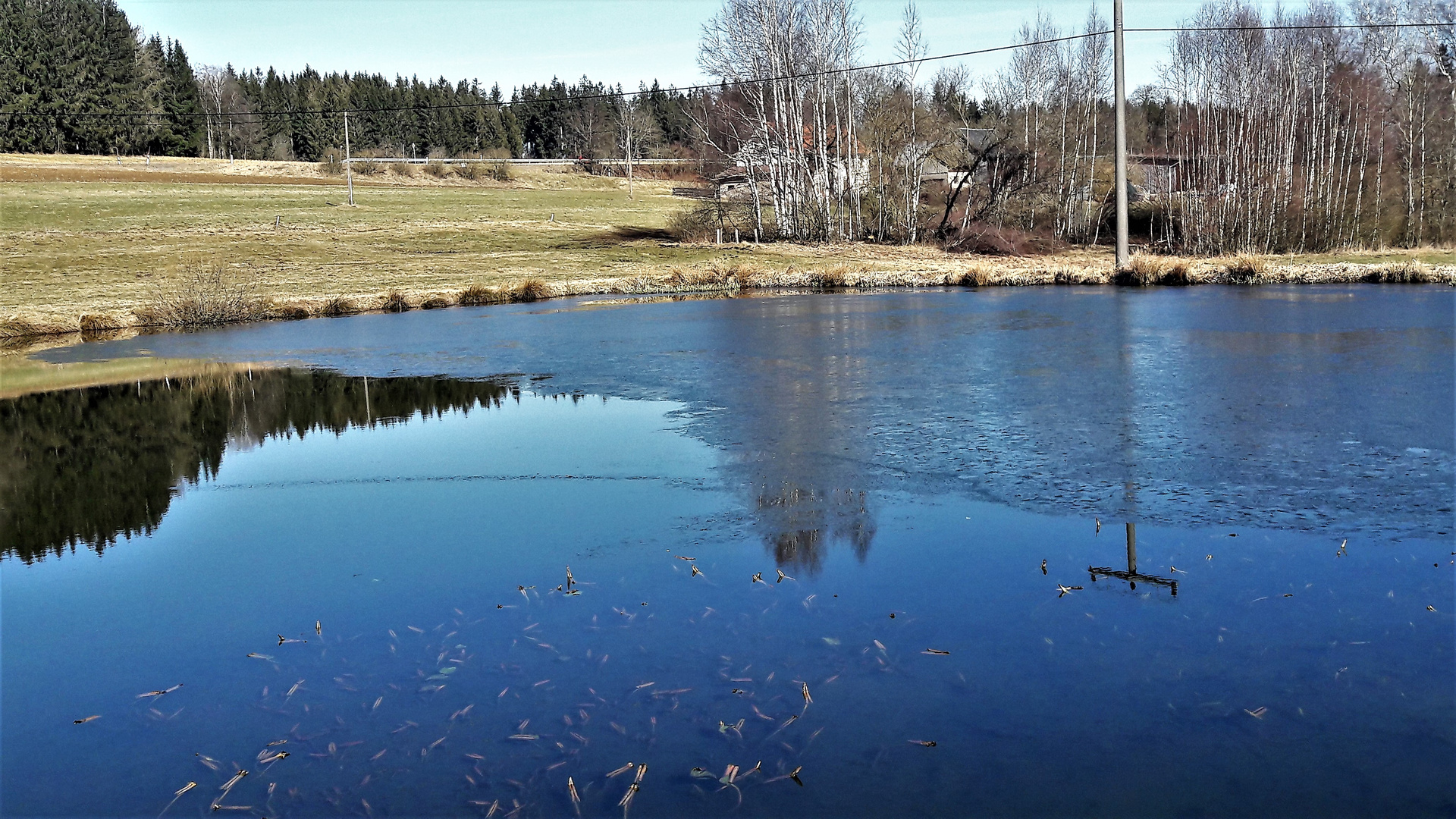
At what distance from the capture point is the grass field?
31.6m

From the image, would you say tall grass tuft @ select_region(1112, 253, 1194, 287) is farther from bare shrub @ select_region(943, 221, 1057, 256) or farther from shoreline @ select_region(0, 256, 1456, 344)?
bare shrub @ select_region(943, 221, 1057, 256)

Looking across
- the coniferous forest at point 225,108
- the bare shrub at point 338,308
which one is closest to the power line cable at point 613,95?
the coniferous forest at point 225,108

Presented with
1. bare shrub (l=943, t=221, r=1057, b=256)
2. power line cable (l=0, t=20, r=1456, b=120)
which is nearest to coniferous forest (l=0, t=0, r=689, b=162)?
power line cable (l=0, t=20, r=1456, b=120)

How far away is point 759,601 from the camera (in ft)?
21.4

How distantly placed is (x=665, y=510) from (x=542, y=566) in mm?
1451

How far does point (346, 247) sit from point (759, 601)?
4232cm

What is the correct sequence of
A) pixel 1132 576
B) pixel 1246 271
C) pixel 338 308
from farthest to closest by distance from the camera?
pixel 338 308 < pixel 1246 271 < pixel 1132 576

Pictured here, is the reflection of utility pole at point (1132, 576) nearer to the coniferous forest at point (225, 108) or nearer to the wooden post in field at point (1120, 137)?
the wooden post in field at point (1120, 137)

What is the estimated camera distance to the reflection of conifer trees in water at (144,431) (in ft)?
30.5

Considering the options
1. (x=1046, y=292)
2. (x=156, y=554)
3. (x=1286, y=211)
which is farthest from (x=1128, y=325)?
(x=1286, y=211)

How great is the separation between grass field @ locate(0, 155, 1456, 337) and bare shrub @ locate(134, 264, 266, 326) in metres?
0.99

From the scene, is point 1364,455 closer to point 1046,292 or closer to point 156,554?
point 156,554

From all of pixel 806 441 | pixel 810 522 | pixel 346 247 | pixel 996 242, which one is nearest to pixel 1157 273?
pixel 996 242

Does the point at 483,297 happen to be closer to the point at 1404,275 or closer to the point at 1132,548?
the point at 1404,275
